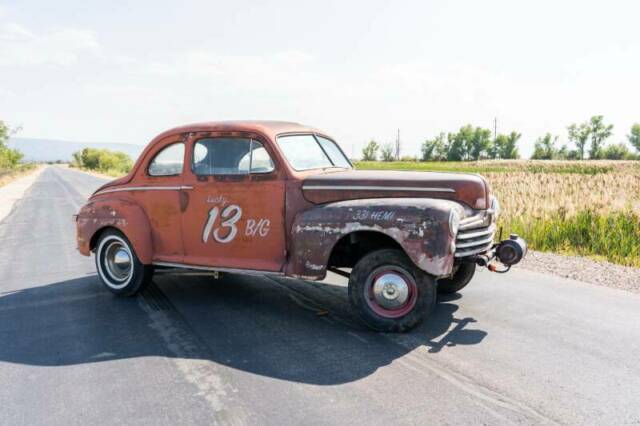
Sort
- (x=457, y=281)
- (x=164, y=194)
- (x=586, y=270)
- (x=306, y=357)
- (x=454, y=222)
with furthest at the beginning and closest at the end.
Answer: (x=586, y=270) → (x=457, y=281) → (x=164, y=194) → (x=454, y=222) → (x=306, y=357)

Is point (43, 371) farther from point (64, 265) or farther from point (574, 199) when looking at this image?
point (574, 199)

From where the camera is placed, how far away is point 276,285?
6465mm

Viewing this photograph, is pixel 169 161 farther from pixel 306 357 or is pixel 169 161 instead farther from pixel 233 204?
pixel 306 357

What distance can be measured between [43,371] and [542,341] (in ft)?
13.7

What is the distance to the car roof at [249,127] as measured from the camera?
5.38 metres

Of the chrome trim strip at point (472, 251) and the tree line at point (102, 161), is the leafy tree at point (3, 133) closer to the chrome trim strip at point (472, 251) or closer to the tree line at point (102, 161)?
the tree line at point (102, 161)

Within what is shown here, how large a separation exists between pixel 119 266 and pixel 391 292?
3.49 m

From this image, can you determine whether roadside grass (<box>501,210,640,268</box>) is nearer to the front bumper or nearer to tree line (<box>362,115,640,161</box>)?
the front bumper

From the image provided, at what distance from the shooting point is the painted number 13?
535 centimetres

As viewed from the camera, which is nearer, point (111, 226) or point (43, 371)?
point (43, 371)

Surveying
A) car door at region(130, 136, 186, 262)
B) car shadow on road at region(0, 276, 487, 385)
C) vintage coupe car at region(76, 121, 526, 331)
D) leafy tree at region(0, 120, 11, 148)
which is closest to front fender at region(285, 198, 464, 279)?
vintage coupe car at region(76, 121, 526, 331)

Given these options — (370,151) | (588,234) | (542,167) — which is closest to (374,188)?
(588,234)

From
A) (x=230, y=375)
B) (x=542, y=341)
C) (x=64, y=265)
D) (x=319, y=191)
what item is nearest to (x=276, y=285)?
(x=319, y=191)

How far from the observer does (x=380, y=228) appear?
449cm
